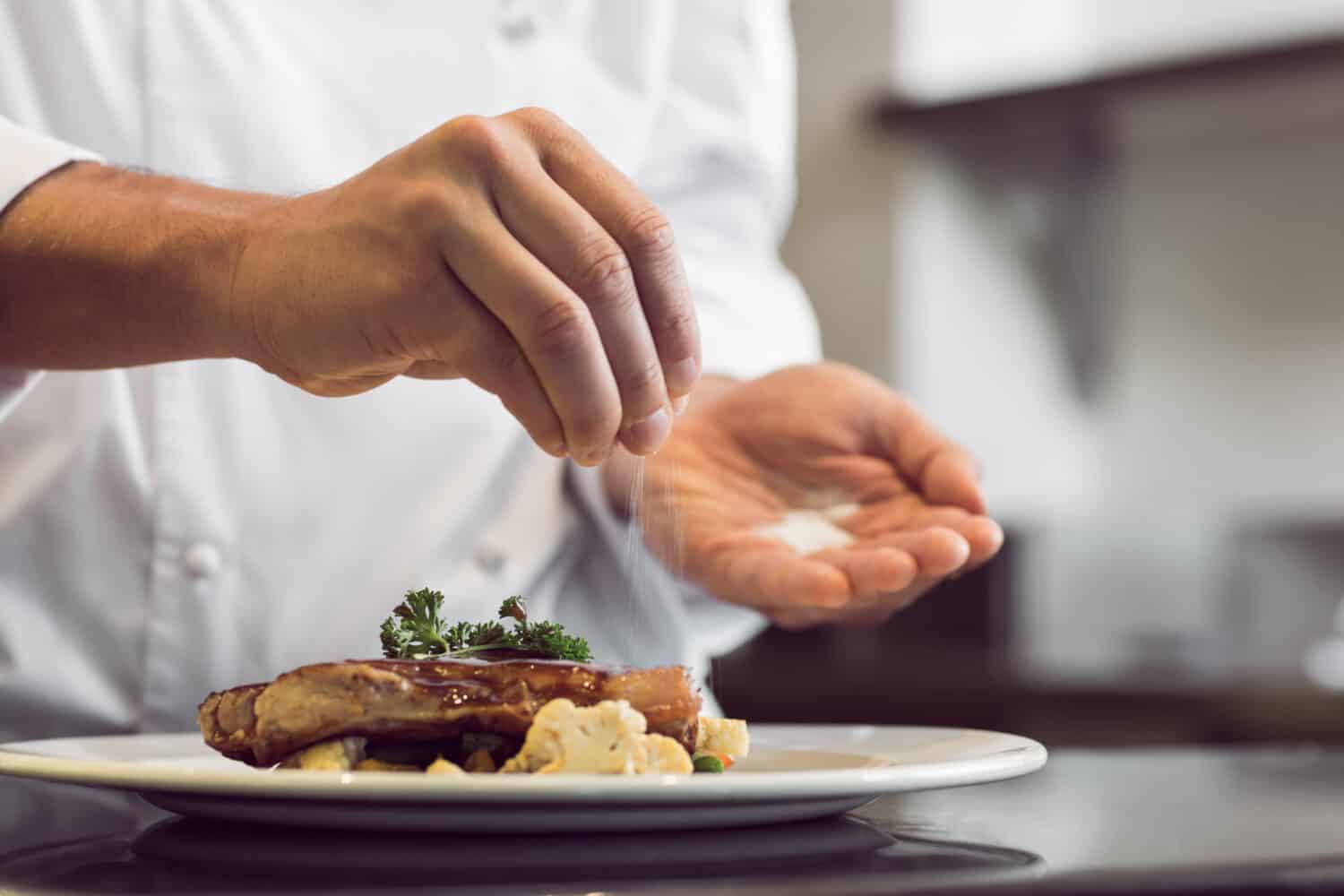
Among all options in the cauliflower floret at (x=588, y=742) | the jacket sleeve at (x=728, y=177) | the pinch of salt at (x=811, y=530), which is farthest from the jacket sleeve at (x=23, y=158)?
the jacket sleeve at (x=728, y=177)

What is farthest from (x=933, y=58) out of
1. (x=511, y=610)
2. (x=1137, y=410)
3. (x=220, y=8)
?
(x=511, y=610)

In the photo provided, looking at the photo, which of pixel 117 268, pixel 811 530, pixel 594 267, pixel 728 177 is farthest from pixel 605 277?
pixel 728 177

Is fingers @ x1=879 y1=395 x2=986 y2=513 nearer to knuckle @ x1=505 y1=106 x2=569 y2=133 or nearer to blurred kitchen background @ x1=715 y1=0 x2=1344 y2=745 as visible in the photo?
knuckle @ x1=505 y1=106 x2=569 y2=133

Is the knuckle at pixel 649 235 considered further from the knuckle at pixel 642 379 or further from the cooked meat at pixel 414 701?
the cooked meat at pixel 414 701

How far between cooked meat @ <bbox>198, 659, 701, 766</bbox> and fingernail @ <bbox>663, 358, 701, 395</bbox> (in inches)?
5.0

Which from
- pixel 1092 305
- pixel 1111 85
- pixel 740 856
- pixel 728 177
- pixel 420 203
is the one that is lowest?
pixel 740 856

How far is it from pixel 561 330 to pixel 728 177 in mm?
880

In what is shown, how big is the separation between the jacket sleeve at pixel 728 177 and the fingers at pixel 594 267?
70 centimetres

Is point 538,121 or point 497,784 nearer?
point 497,784

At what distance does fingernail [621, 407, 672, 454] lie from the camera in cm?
70

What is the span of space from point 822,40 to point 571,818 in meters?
4.05

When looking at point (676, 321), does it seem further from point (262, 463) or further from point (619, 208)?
point (262, 463)

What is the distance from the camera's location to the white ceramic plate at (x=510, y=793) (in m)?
0.52

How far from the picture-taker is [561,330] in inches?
25.0
